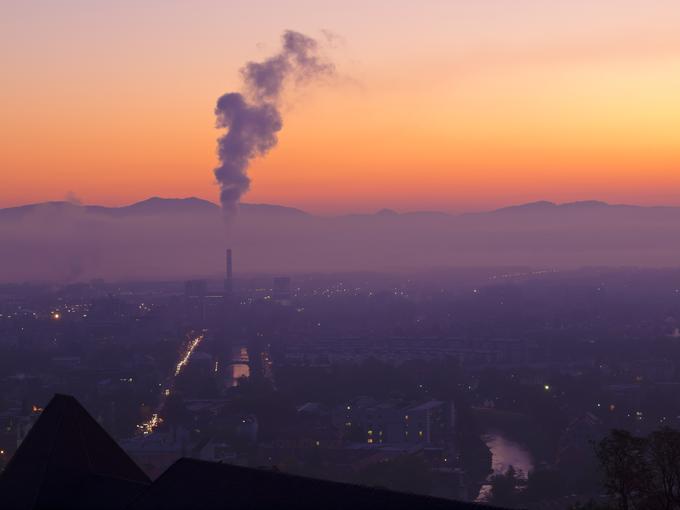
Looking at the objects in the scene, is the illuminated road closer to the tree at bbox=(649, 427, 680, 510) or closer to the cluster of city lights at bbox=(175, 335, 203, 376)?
the cluster of city lights at bbox=(175, 335, 203, 376)

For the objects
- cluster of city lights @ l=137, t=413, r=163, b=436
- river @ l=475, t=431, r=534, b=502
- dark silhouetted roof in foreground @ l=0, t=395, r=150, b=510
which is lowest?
river @ l=475, t=431, r=534, b=502

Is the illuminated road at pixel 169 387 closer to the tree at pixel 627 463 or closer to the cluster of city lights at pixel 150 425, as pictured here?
the cluster of city lights at pixel 150 425

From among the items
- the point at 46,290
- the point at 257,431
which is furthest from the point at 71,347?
the point at 46,290

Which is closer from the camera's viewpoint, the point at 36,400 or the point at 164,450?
the point at 164,450

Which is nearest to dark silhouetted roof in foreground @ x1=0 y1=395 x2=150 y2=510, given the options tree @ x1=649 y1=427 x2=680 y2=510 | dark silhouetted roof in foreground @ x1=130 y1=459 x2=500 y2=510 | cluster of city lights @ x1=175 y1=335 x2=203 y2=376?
dark silhouetted roof in foreground @ x1=130 y1=459 x2=500 y2=510

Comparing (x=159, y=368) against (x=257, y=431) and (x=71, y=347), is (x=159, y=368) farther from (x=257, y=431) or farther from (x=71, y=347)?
(x=257, y=431)

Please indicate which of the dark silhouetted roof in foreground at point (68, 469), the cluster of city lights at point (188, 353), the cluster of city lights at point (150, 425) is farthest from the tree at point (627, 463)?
the cluster of city lights at point (188, 353)

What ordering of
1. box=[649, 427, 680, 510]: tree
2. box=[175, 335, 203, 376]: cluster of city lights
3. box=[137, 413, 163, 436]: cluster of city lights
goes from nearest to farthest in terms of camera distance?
box=[649, 427, 680, 510]: tree → box=[137, 413, 163, 436]: cluster of city lights → box=[175, 335, 203, 376]: cluster of city lights

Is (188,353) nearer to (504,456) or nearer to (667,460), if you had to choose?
(504,456)
